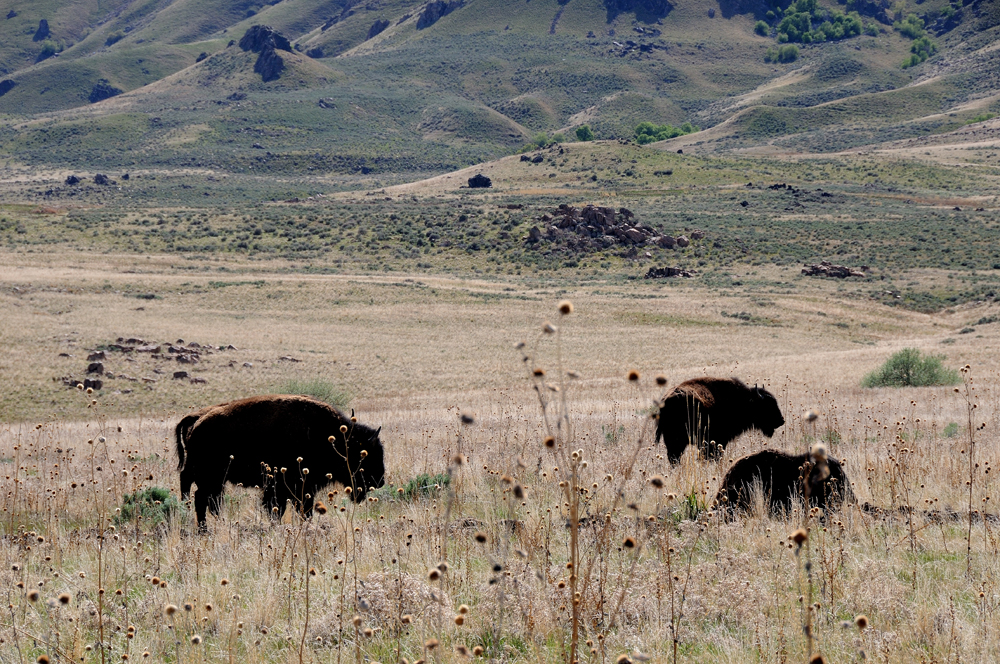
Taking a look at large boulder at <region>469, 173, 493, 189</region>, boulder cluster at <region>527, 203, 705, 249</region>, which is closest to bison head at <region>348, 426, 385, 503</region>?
boulder cluster at <region>527, 203, 705, 249</region>

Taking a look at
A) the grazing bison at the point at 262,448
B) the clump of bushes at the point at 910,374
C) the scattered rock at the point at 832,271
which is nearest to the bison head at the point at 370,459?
the grazing bison at the point at 262,448

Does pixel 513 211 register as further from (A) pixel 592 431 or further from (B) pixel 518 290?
(A) pixel 592 431

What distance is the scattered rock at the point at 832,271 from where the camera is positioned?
192 feet

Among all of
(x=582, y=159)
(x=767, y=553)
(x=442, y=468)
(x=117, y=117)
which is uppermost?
(x=117, y=117)

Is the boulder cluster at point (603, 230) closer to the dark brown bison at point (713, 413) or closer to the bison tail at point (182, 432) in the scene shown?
the dark brown bison at point (713, 413)

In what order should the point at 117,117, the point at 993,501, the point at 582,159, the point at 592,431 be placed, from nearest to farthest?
the point at 993,501, the point at 592,431, the point at 582,159, the point at 117,117

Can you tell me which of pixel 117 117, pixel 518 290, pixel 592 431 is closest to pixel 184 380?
pixel 592 431

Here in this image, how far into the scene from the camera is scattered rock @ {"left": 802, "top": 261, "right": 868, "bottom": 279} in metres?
58.4

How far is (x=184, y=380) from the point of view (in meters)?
27.8

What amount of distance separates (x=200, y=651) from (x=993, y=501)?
260 inches

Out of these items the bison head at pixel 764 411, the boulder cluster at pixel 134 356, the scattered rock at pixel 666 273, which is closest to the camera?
the bison head at pixel 764 411

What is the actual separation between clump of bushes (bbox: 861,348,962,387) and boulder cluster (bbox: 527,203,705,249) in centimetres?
4540

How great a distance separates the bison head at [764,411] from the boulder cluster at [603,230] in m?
58.0

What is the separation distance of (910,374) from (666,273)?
37845 mm
